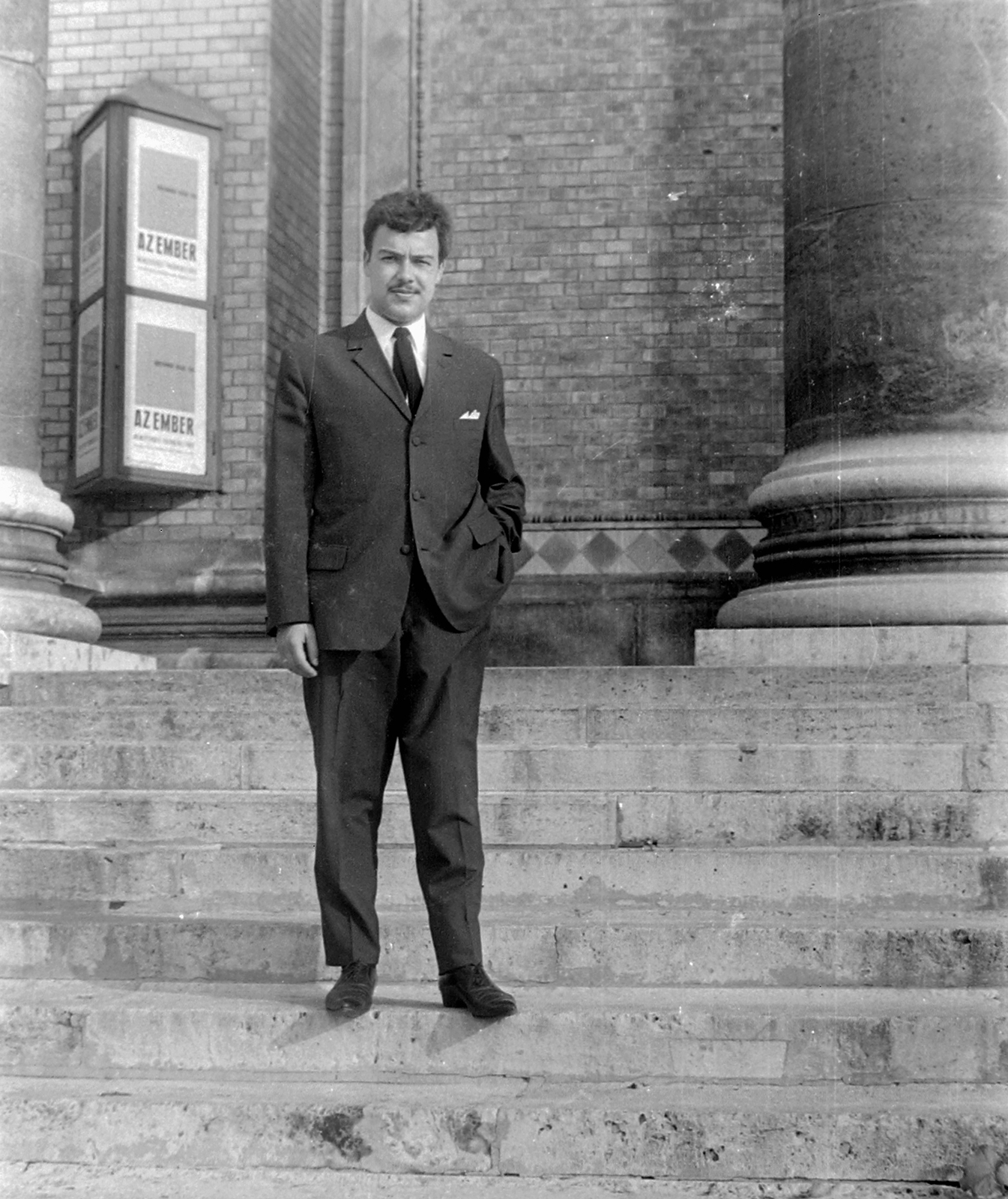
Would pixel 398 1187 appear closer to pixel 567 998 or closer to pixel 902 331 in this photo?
pixel 567 998

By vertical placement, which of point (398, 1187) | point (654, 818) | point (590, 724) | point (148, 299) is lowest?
point (398, 1187)

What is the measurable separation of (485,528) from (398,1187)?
1514 millimetres

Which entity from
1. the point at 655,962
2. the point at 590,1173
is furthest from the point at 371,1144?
the point at 655,962

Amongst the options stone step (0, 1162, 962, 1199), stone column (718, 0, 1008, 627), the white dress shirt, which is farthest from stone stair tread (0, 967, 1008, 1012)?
stone column (718, 0, 1008, 627)

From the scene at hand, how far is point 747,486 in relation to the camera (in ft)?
33.4

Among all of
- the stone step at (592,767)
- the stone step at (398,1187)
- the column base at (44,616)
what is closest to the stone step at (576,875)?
the stone step at (592,767)

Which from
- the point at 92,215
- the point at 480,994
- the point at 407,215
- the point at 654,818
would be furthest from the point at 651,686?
the point at 92,215

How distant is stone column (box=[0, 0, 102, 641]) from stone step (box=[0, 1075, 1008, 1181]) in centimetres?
430

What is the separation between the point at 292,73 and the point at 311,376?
6.91 metres

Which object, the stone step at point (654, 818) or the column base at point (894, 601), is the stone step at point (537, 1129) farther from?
the column base at point (894, 601)

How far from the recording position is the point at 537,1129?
375 cm

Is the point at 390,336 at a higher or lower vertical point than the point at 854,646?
higher

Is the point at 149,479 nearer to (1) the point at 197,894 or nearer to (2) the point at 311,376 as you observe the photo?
(1) the point at 197,894

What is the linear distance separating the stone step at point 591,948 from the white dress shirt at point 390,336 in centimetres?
149
